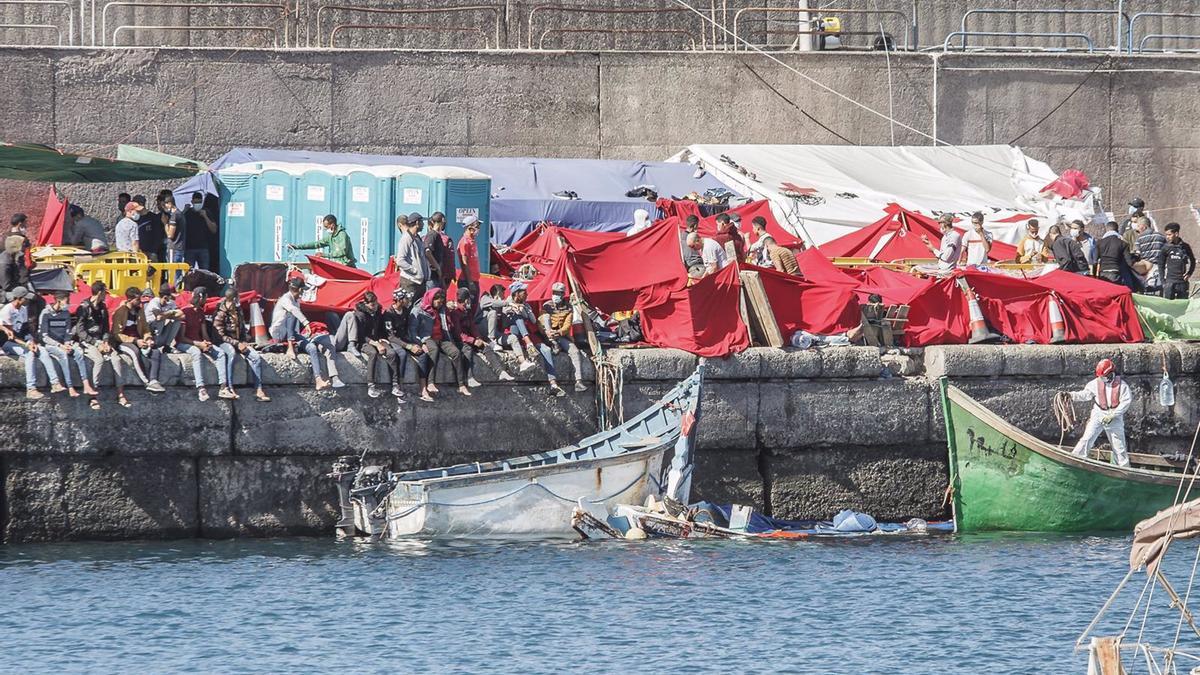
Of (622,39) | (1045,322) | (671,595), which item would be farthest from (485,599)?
(622,39)

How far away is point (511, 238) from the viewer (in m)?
23.2

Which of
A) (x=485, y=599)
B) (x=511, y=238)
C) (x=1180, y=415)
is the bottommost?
(x=485, y=599)

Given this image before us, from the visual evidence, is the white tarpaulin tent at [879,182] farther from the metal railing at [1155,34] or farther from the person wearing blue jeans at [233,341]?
the person wearing blue jeans at [233,341]

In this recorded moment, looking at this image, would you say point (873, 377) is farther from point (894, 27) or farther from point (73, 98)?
point (73, 98)

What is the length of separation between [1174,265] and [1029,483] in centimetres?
469

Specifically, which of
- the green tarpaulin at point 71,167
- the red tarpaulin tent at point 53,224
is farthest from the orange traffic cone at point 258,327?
the red tarpaulin tent at point 53,224

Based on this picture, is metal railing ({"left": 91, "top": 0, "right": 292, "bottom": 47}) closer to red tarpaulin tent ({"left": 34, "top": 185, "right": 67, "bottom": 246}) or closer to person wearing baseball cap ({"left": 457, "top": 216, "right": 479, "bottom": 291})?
red tarpaulin tent ({"left": 34, "top": 185, "right": 67, "bottom": 246})

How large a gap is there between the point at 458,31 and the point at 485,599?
11636 mm

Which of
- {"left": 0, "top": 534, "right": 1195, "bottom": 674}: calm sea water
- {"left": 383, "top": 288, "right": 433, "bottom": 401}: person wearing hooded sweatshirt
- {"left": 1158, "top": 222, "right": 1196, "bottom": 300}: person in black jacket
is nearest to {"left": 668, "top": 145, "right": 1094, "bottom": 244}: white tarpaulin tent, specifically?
{"left": 1158, "top": 222, "right": 1196, "bottom": 300}: person in black jacket

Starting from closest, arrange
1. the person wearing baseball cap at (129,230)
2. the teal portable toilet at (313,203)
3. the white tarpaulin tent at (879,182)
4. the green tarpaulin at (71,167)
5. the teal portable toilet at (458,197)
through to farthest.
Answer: the green tarpaulin at (71,167), the person wearing baseball cap at (129,230), the teal portable toilet at (458,197), the teal portable toilet at (313,203), the white tarpaulin tent at (879,182)

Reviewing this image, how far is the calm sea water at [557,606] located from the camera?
14.3m

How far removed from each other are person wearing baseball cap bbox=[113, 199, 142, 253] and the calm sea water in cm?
430

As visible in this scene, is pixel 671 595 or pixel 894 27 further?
pixel 894 27

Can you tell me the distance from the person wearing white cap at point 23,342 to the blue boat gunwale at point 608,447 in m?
3.39
